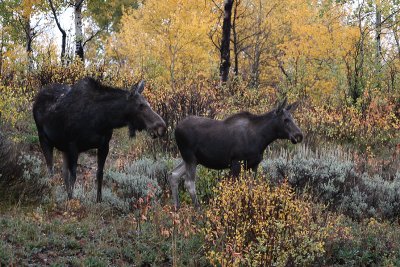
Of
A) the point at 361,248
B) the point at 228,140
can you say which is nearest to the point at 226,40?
the point at 228,140

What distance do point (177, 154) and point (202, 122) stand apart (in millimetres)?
3163

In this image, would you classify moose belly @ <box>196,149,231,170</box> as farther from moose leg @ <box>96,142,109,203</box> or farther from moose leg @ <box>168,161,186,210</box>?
moose leg @ <box>96,142,109,203</box>

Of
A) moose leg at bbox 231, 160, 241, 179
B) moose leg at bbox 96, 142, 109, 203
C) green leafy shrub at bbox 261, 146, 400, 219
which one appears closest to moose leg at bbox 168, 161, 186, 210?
moose leg at bbox 231, 160, 241, 179

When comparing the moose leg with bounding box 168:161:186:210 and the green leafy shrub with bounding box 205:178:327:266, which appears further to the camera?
the moose leg with bounding box 168:161:186:210

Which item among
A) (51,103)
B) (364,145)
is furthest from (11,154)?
(364,145)

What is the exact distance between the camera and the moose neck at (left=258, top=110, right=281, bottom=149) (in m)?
7.41

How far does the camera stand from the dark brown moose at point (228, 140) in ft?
24.0

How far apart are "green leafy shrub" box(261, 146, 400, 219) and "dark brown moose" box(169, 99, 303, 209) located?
3.84 feet

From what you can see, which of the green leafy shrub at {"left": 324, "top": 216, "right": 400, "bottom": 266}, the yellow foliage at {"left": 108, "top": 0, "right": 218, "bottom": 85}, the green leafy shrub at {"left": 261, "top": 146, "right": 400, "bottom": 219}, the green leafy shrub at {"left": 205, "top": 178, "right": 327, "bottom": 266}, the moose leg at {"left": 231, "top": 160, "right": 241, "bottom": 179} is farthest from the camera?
the yellow foliage at {"left": 108, "top": 0, "right": 218, "bottom": 85}

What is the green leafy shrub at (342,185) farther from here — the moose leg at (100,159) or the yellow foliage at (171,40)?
the yellow foliage at (171,40)

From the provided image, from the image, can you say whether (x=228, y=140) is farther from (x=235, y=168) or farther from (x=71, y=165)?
(x=71, y=165)

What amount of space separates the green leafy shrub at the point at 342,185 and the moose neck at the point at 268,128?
1.10 metres

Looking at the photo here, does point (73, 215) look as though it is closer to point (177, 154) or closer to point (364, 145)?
point (177, 154)

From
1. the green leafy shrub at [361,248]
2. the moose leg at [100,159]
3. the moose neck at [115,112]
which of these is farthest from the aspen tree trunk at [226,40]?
the green leafy shrub at [361,248]
